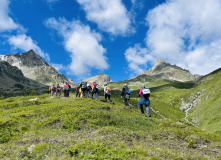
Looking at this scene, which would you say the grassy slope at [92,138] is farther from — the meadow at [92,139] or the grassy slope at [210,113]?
the grassy slope at [210,113]

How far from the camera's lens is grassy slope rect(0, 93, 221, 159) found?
26.8ft

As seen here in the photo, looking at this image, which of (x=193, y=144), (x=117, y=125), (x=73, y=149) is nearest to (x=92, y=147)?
(x=73, y=149)

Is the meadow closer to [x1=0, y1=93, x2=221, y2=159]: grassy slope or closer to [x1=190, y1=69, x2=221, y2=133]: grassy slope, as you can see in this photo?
[x1=0, y1=93, x2=221, y2=159]: grassy slope

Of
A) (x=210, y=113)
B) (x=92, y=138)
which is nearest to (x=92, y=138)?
(x=92, y=138)

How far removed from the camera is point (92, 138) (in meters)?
10.1

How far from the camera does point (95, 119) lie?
15.2 metres

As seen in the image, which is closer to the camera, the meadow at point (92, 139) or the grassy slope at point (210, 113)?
the meadow at point (92, 139)

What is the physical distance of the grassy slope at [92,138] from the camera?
816 cm

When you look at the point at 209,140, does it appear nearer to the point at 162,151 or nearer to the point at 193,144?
the point at 193,144

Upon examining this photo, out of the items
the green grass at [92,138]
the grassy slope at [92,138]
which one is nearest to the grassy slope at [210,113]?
the green grass at [92,138]

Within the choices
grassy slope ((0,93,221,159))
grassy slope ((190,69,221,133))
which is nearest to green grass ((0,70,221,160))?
grassy slope ((0,93,221,159))

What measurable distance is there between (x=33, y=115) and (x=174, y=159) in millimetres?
15165

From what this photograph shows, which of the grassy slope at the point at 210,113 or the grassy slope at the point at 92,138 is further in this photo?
the grassy slope at the point at 210,113

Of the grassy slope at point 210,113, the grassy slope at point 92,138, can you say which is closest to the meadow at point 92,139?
the grassy slope at point 92,138
